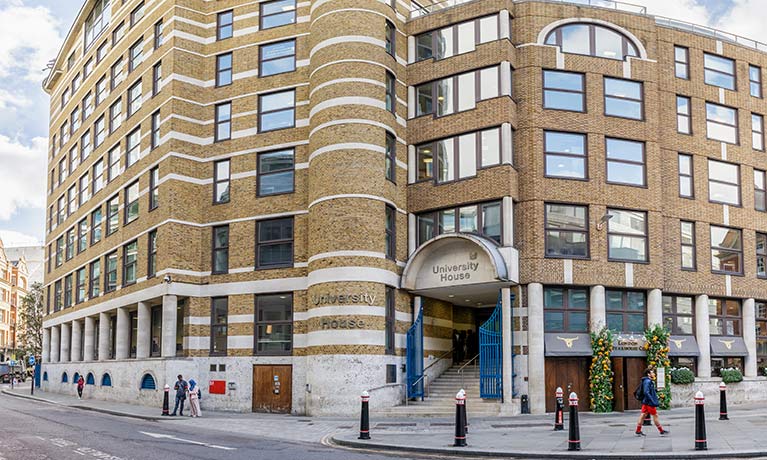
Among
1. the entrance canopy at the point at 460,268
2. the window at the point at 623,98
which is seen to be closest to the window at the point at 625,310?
the entrance canopy at the point at 460,268

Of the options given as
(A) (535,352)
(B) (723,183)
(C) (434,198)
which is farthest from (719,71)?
(A) (535,352)

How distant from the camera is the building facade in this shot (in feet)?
92.0

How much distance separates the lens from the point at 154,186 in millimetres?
35281

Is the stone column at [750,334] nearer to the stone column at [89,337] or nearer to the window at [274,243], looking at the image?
the window at [274,243]

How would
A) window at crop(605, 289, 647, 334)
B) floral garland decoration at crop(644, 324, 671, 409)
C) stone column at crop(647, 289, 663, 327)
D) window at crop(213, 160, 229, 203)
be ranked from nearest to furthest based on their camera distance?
floral garland decoration at crop(644, 324, 671, 409) → window at crop(605, 289, 647, 334) → stone column at crop(647, 289, 663, 327) → window at crop(213, 160, 229, 203)

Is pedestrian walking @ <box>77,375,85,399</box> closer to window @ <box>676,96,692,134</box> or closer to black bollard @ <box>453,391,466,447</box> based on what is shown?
black bollard @ <box>453,391,466,447</box>

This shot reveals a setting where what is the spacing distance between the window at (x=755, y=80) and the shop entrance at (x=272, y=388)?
76.0 ft

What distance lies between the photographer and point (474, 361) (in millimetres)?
32781

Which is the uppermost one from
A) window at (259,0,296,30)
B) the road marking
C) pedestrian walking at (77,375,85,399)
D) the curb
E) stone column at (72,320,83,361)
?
window at (259,0,296,30)

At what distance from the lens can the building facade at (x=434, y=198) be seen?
28.0 m

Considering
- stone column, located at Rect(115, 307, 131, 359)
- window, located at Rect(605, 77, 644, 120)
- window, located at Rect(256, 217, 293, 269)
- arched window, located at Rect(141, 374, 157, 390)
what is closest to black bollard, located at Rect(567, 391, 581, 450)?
window, located at Rect(605, 77, 644, 120)

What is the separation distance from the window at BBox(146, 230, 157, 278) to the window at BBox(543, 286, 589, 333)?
17249 millimetres

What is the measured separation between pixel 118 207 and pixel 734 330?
29784 mm

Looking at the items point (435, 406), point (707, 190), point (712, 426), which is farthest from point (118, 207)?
point (712, 426)
